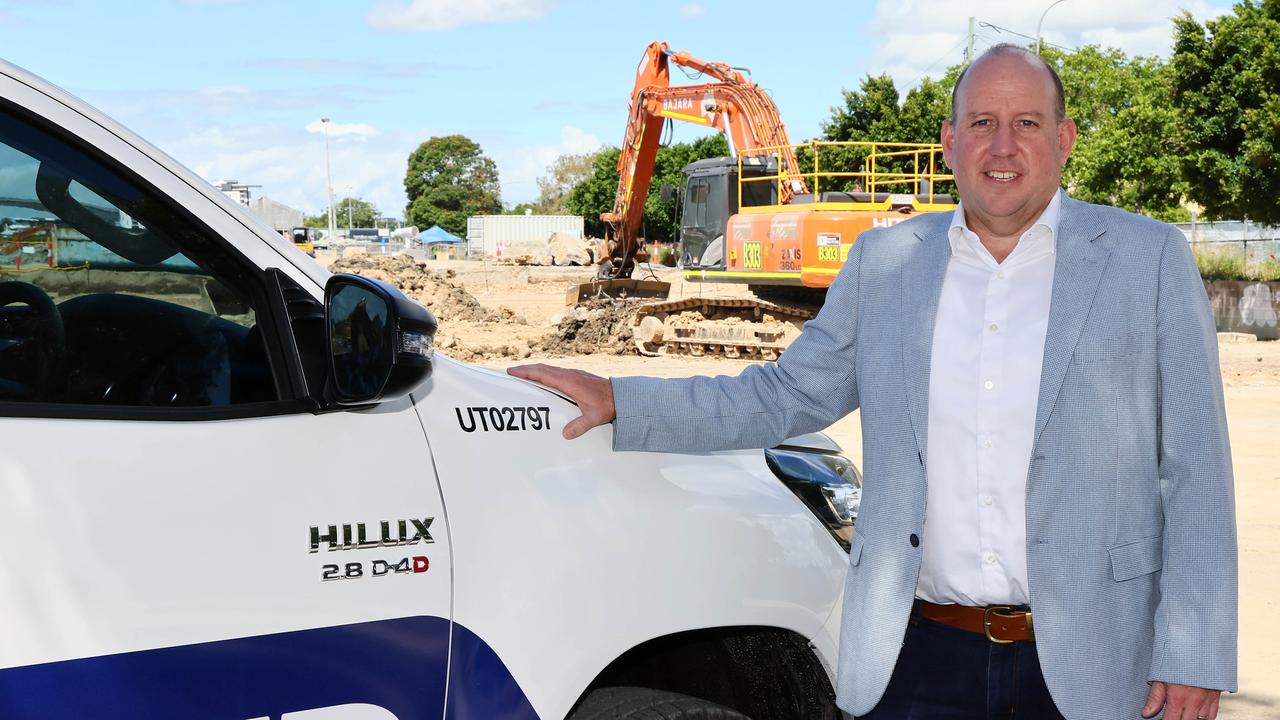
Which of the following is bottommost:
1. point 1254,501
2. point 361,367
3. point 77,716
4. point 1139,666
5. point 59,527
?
Answer: point 1254,501

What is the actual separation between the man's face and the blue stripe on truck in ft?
4.37

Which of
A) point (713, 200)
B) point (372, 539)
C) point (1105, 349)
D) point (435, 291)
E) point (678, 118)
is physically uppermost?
point (678, 118)

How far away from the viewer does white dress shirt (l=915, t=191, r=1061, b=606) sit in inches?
94.7

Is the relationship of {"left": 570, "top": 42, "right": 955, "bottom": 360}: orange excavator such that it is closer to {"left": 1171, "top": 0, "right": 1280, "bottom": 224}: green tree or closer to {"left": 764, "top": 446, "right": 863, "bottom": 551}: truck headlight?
{"left": 1171, "top": 0, "right": 1280, "bottom": 224}: green tree

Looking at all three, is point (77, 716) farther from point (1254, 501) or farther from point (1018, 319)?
point (1254, 501)

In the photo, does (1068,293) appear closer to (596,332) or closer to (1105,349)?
(1105,349)

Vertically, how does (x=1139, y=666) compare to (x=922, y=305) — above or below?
below

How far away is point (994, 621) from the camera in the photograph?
2.45 meters

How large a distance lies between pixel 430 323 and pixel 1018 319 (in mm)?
1147

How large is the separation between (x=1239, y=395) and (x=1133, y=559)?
45.2 feet

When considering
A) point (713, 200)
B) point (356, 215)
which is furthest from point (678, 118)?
point (356, 215)

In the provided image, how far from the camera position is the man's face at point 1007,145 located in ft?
8.24

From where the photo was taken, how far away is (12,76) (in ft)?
6.72

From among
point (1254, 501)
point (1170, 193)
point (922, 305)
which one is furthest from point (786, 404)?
point (1170, 193)
